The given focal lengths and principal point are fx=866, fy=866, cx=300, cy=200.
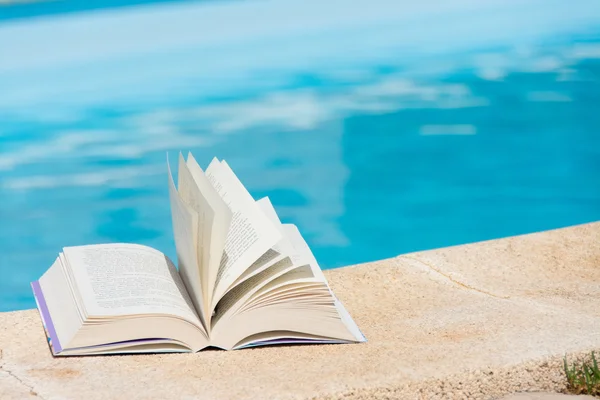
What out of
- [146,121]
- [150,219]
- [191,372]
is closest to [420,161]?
[150,219]

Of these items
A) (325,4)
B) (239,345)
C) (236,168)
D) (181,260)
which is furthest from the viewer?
(325,4)

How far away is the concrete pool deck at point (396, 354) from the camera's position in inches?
58.9

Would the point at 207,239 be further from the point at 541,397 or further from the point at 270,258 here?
the point at 541,397

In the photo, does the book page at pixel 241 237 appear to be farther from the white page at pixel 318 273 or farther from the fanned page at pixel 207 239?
the white page at pixel 318 273

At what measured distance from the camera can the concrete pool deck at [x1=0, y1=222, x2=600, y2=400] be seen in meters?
1.50

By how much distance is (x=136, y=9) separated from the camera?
42.9ft

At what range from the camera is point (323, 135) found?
20.1 feet

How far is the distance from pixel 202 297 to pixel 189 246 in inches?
4.2

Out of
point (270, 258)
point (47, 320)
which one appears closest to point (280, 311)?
point (270, 258)

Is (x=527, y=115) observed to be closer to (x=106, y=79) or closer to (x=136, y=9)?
(x=106, y=79)

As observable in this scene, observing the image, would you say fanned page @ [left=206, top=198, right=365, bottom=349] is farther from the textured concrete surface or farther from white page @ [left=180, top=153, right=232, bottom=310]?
the textured concrete surface

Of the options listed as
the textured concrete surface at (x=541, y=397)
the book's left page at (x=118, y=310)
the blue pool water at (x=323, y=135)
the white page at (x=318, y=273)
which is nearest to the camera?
the textured concrete surface at (x=541, y=397)

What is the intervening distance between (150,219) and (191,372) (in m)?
3.30

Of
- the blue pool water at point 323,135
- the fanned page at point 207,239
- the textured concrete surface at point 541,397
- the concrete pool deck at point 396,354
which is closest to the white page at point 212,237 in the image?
the fanned page at point 207,239
